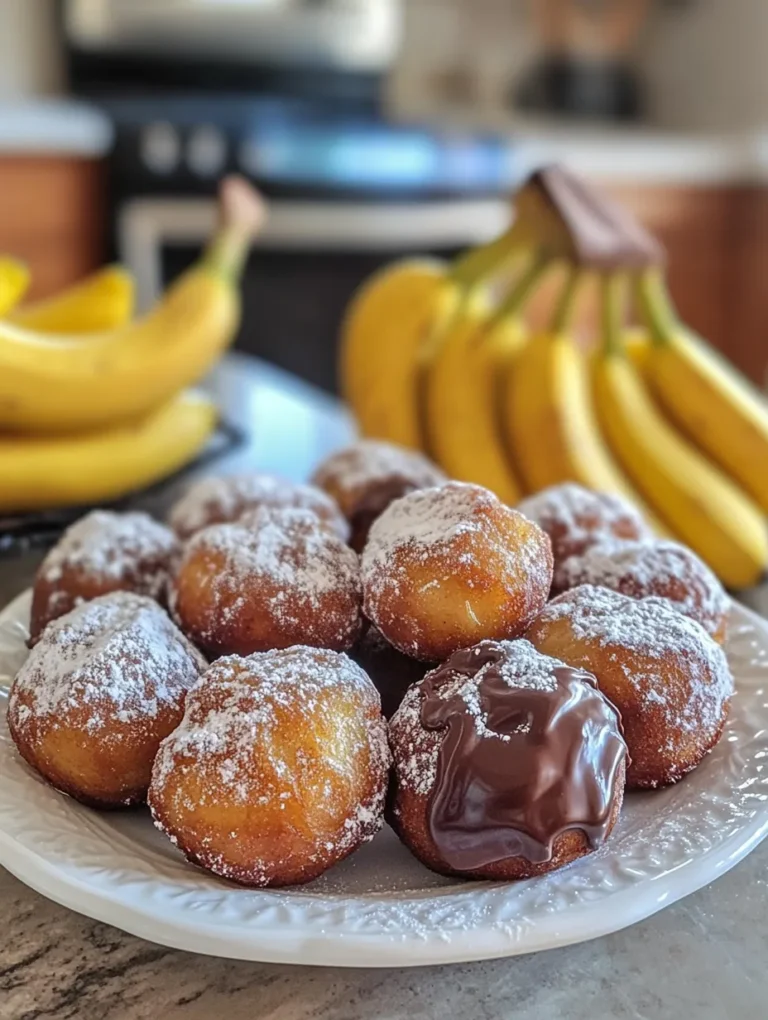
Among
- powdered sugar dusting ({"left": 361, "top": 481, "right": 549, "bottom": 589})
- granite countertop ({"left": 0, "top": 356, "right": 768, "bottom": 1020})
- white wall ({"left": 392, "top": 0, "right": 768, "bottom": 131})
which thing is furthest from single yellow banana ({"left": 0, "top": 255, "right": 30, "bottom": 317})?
white wall ({"left": 392, "top": 0, "right": 768, "bottom": 131})

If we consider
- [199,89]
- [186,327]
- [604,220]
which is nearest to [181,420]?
[186,327]

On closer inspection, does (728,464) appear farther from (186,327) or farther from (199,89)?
(199,89)

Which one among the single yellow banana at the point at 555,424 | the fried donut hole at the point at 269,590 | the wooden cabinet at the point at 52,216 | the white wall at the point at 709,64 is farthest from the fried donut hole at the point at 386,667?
the white wall at the point at 709,64

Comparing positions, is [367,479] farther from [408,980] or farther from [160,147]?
[160,147]

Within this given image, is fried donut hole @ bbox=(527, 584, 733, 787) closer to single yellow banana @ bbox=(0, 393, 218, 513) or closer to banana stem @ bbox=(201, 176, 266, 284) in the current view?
single yellow banana @ bbox=(0, 393, 218, 513)

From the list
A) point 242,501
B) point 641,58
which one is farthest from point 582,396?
point 641,58

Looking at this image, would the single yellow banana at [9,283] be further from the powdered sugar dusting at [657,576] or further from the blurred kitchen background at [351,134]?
the blurred kitchen background at [351,134]
